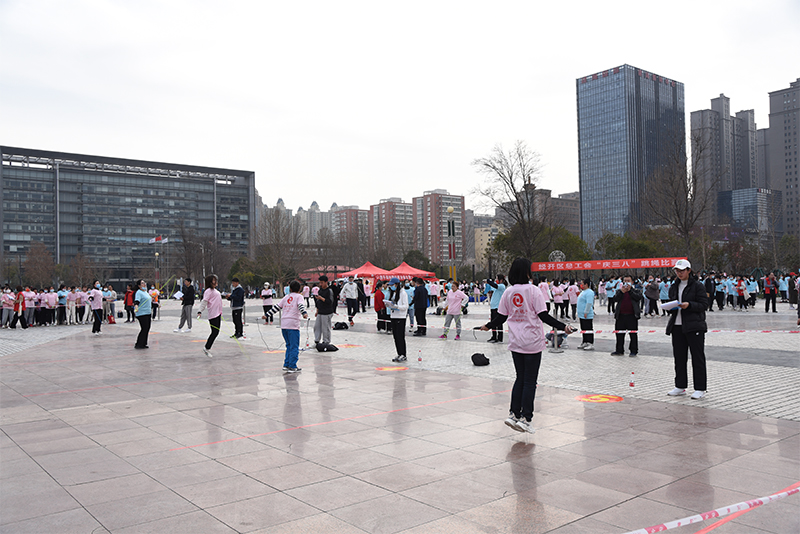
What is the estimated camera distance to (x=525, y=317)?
6465mm

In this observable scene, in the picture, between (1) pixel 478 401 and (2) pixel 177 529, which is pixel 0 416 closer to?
(2) pixel 177 529

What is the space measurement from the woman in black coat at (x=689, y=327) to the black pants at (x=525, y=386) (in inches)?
119

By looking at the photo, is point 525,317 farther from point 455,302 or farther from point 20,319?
point 20,319

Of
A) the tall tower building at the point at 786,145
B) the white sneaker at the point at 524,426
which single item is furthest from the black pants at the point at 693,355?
the tall tower building at the point at 786,145

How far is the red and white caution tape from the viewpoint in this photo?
375cm

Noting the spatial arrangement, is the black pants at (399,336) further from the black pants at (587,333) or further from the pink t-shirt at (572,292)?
the pink t-shirt at (572,292)

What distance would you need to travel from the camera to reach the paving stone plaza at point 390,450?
4137 mm

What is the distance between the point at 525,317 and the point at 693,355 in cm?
325

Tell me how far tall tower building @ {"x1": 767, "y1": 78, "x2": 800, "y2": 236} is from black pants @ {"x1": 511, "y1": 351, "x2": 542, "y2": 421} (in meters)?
105

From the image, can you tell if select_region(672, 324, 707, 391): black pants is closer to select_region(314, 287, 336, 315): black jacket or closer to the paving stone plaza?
the paving stone plaza

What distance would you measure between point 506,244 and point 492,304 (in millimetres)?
42605

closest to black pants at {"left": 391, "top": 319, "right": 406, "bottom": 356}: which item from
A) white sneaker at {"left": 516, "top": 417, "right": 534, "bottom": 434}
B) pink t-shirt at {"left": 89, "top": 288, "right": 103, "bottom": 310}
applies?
white sneaker at {"left": 516, "top": 417, "right": 534, "bottom": 434}

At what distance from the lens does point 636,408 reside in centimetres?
762

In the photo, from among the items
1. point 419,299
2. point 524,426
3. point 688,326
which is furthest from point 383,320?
point 524,426
